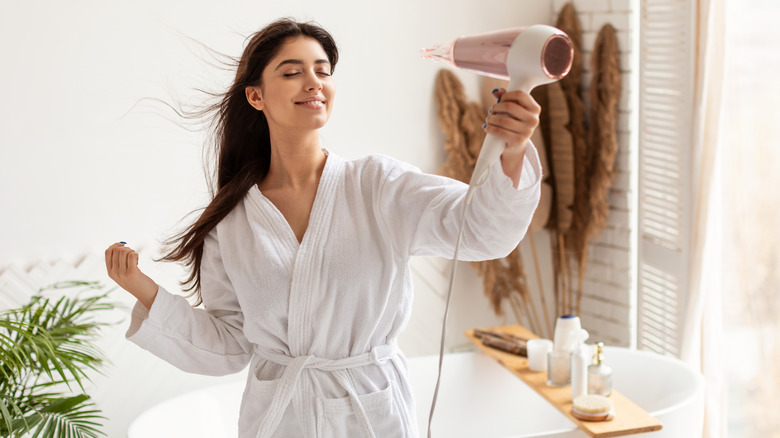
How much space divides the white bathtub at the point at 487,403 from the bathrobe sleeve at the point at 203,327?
1112mm

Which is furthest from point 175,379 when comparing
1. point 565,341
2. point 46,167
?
A: point 565,341

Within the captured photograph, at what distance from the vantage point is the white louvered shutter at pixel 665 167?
9.80ft

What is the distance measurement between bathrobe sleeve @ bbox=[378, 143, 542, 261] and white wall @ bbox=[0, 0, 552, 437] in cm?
163

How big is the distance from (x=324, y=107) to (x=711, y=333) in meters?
1.96

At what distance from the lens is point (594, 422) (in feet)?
7.77

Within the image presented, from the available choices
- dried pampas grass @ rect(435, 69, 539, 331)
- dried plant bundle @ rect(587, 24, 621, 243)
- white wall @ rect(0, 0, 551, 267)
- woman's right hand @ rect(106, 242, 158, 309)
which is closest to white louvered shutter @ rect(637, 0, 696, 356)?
dried plant bundle @ rect(587, 24, 621, 243)

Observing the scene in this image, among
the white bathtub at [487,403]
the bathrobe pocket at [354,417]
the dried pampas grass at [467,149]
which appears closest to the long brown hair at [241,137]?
the bathrobe pocket at [354,417]

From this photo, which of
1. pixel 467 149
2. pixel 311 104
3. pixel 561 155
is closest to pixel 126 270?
pixel 311 104

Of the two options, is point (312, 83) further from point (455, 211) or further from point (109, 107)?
point (109, 107)

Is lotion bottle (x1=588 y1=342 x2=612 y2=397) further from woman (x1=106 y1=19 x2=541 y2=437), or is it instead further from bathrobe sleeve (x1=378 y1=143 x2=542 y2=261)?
bathrobe sleeve (x1=378 y1=143 x2=542 y2=261)

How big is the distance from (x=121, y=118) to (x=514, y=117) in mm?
2348

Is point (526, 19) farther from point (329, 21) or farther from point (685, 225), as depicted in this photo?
point (685, 225)

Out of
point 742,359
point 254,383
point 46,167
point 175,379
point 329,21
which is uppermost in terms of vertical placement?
point 329,21

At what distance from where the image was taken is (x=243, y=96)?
5.23 feet
